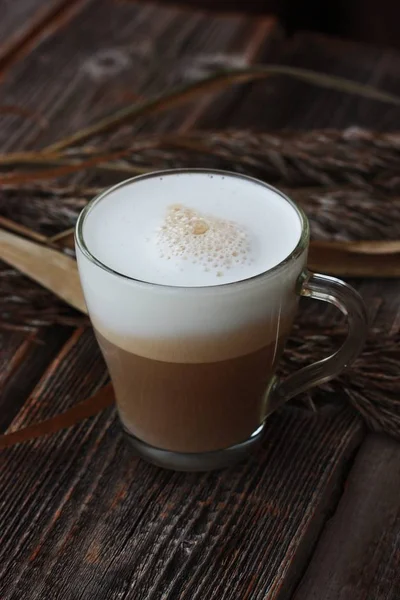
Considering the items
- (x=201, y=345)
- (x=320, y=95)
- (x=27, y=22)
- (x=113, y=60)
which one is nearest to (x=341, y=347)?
(x=201, y=345)

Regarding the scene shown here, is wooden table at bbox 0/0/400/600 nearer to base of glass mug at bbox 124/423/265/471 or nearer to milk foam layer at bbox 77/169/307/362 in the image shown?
base of glass mug at bbox 124/423/265/471

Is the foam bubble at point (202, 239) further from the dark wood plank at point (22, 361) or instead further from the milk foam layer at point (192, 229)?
the dark wood plank at point (22, 361)

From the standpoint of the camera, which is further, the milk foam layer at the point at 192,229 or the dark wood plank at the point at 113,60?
the dark wood plank at the point at 113,60

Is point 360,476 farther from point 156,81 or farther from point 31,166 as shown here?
point 156,81

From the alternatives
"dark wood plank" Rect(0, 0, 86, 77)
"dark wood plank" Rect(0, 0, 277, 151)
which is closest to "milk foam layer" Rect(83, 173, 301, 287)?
"dark wood plank" Rect(0, 0, 277, 151)

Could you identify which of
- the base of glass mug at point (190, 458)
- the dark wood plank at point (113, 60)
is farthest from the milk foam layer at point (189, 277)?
the dark wood plank at point (113, 60)

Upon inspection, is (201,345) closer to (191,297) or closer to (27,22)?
(191,297)
